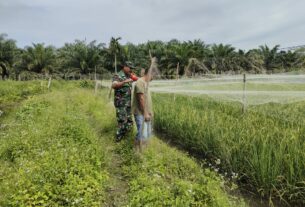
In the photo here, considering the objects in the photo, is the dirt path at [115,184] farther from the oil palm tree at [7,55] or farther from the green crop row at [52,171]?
the oil palm tree at [7,55]

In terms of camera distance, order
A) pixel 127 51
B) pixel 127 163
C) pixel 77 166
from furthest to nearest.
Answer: pixel 127 51, pixel 127 163, pixel 77 166

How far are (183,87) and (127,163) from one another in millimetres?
6735

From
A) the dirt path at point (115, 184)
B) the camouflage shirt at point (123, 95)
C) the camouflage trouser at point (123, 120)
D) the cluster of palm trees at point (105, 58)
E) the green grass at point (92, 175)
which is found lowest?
the dirt path at point (115, 184)

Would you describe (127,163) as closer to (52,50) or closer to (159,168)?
(159,168)

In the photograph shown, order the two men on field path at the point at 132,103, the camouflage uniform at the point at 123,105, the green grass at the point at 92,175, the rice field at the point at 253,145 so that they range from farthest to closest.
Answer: the camouflage uniform at the point at 123,105
the two men on field path at the point at 132,103
the rice field at the point at 253,145
the green grass at the point at 92,175

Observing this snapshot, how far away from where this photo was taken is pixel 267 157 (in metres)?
3.88

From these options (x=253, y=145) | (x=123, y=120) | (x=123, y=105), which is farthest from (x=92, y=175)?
(x=253, y=145)

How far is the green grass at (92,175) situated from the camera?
3240 mm

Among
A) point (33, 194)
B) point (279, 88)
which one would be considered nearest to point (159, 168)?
point (33, 194)

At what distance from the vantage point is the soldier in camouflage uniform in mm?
5605

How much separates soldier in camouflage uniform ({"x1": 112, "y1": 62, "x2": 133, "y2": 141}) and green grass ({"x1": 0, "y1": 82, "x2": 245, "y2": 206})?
25cm

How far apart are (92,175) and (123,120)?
1930 millimetres

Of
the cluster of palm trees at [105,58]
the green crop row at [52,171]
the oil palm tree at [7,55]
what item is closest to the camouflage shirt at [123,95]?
the green crop row at [52,171]

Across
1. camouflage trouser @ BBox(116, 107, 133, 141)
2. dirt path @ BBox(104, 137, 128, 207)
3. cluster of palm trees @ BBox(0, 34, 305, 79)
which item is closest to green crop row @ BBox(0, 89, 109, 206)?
dirt path @ BBox(104, 137, 128, 207)
